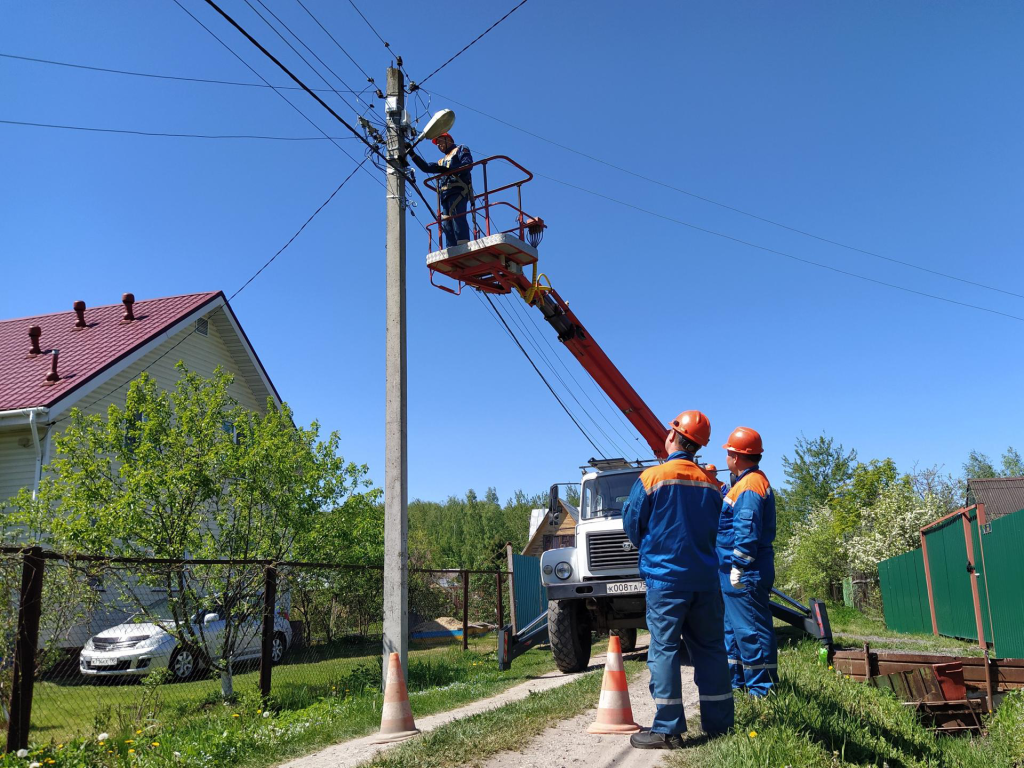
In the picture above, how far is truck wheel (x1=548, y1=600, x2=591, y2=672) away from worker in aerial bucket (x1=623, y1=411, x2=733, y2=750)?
5339 mm

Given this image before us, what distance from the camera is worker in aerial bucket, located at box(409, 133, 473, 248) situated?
34.4 ft

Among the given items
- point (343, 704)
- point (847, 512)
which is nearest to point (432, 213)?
point (343, 704)

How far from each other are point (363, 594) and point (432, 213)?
6.02m

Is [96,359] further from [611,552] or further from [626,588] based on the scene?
[626,588]

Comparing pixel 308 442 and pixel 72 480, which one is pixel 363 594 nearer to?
pixel 308 442

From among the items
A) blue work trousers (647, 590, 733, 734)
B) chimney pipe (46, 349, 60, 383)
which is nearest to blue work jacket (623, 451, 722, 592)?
blue work trousers (647, 590, 733, 734)

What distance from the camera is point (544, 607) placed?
2094 cm

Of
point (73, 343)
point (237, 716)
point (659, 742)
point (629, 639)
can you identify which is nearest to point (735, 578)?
point (659, 742)

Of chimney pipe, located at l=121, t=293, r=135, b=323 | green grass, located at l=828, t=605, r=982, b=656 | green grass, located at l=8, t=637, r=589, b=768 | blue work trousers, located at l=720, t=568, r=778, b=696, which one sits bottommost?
green grass, located at l=828, t=605, r=982, b=656

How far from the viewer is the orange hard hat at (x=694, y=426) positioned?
5336 mm

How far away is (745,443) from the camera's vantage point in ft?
21.3

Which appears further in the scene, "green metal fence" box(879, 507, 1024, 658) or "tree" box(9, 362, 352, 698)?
"green metal fence" box(879, 507, 1024, 658)

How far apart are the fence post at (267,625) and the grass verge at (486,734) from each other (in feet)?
9.66

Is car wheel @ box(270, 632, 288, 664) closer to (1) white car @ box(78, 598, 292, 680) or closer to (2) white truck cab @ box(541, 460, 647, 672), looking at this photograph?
(1) white car @ box(78, 598, 292, 680)
